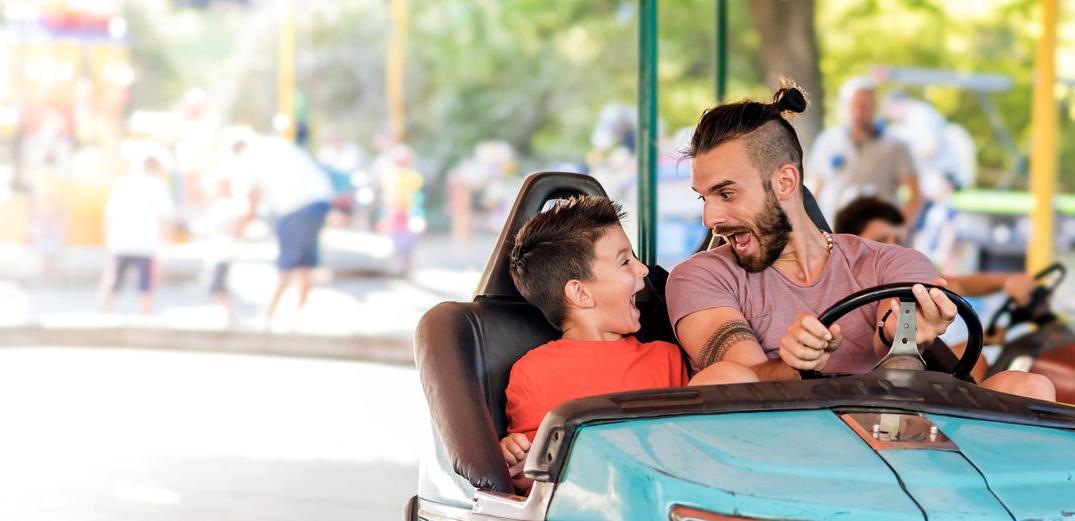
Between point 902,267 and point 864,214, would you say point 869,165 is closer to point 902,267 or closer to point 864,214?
point 864,214

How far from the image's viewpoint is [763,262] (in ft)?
7.59

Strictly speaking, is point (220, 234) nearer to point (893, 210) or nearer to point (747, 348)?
point (893, 210)

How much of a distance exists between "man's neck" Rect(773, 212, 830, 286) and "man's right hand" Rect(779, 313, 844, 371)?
359mm

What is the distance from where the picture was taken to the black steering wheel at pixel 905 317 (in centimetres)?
191

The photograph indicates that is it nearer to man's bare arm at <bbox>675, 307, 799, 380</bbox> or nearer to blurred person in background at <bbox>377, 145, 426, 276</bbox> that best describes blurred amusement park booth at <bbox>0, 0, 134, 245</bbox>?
blurred person in background at <bbox>377, 145, 426, 276</bbox>

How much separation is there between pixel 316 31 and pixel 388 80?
1001 millimetres

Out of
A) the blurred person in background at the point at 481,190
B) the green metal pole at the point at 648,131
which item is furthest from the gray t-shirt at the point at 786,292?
the blurred person in background at the point at 481,190

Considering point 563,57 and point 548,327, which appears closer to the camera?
point 548,327

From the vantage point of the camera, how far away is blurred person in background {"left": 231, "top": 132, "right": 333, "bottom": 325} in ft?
26.1

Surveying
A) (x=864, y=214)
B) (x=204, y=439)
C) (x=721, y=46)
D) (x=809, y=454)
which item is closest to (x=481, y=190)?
(x=204, y=439)

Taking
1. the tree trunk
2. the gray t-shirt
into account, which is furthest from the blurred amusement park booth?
the gray t-shirt

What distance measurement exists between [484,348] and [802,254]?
1.67 ft

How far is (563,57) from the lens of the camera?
13.0 meters

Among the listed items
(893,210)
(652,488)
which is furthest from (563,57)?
(652,488)
